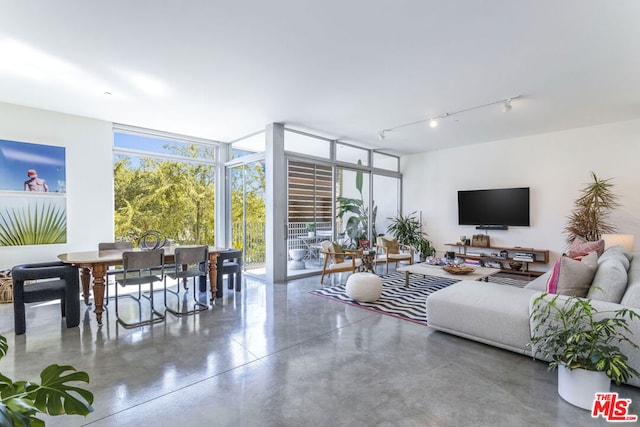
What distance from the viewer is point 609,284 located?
2.41 metres

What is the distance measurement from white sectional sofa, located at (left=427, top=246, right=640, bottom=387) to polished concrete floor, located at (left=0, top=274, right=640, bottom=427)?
0.47 feet

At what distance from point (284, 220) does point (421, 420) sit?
4066mm

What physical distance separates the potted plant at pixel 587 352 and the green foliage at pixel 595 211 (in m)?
3.95

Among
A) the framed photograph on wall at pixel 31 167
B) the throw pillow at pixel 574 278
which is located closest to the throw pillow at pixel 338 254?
the throw pillow at pixel 574 278

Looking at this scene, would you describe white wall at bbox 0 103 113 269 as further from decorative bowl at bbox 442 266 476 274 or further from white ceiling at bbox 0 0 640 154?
decorative bowl at bbox 442 266 476 274

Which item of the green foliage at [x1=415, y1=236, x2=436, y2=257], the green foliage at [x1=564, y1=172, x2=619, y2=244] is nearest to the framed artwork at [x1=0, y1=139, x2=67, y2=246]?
the green foliage at [x1=415, y1=236, x2=436, y2=257]

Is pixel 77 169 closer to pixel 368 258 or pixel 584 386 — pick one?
pixel 368 258

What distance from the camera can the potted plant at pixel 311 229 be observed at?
20.2 ft

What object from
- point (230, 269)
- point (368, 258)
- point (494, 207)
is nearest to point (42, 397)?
point (230, 269)

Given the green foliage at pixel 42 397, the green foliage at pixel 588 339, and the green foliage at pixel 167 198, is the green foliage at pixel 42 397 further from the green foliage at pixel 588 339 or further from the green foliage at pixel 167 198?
the green foliage at pixel 167 198

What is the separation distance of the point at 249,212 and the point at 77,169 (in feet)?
9.41

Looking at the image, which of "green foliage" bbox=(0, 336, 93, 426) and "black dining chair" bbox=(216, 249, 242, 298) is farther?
"black dining chair" bbox=(216, 249, 242, 298)

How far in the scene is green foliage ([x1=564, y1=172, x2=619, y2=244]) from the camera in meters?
5.21

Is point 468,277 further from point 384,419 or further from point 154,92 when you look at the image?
point 154,92
